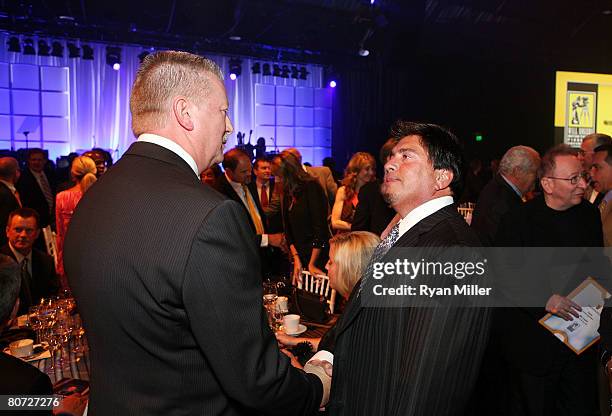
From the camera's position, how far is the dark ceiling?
28.5 ft

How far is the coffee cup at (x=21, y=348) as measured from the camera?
2164mm

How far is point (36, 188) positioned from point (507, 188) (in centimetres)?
556

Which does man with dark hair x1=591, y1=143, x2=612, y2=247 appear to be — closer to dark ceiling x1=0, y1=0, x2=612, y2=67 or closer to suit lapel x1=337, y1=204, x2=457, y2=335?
suit lapel x1=337, y1=204, x2=457, y2=335

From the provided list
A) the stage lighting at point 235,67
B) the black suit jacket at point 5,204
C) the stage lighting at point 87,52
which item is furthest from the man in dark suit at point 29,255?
the stage lighting at point 235,67

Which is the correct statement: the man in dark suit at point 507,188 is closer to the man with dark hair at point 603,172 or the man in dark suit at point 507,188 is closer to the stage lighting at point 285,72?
the man with dark hair at point 603,172

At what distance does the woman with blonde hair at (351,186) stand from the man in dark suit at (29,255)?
262cm

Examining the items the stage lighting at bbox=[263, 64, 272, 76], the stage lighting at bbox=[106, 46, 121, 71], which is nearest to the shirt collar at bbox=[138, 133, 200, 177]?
the stage lighting at bbox=[106, 46, 121, 71]

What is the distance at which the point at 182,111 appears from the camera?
3.47ft

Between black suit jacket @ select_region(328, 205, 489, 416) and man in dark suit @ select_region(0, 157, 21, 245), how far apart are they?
3.79 meters

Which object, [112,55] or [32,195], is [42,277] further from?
[112,55]

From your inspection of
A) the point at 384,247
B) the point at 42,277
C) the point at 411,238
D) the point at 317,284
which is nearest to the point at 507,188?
the point at 317,284

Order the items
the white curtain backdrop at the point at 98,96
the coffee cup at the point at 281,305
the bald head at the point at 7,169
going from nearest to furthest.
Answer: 1. the coffee cup at the point at 281,305
2. the bald head at the point at 7,169
3. the white curtain backdrop at the point at 98,96

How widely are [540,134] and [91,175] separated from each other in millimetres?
10259

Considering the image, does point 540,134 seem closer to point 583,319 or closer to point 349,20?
point 349,20
